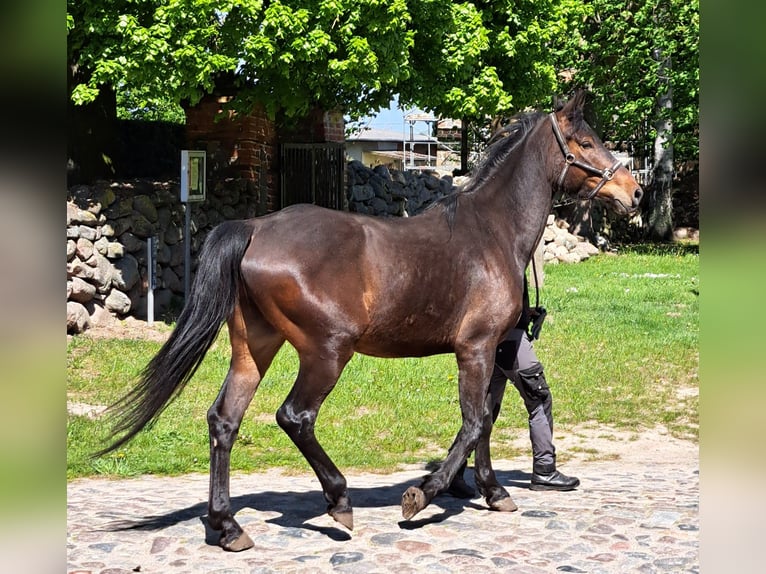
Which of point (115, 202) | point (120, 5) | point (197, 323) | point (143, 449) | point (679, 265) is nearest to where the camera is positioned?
point (197, 323)

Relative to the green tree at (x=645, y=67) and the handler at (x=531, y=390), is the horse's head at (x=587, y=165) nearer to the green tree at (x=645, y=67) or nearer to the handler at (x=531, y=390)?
the handler at (x=531, y=390)

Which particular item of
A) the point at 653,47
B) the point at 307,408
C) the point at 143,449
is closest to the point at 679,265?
the point at 653,47

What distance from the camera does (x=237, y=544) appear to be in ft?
15.5

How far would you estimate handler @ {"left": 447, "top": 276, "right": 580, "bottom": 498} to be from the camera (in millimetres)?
5859

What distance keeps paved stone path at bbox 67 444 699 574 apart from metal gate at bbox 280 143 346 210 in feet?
37.8

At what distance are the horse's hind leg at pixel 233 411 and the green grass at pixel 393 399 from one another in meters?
1.29

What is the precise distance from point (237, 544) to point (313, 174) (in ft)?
44.7

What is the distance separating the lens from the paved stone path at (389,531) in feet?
14.8

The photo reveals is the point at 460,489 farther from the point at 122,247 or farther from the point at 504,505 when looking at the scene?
the point at 122,247

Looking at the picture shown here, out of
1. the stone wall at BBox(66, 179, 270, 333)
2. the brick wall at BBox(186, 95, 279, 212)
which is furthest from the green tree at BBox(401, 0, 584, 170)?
the stone wall at BBox(66, 179, 270, 333)

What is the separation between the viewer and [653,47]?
23.7 m

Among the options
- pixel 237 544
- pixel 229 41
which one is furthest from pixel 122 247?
pixel 237 544
